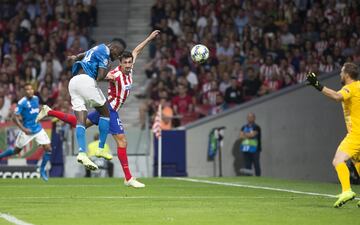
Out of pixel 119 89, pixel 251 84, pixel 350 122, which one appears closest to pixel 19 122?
pixel 119 89

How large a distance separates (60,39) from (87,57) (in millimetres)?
14582

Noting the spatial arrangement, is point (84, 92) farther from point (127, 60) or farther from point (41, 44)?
point (41, 44)

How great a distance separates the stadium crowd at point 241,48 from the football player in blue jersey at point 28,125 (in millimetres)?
5577

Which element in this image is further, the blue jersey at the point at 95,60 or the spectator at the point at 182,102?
the spectator at the point at 182,102

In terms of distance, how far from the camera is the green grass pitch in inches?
454

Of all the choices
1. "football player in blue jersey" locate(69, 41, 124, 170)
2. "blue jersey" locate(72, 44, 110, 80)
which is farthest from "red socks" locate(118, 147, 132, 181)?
"blue jersey" locate(72, 44, 110, 80)

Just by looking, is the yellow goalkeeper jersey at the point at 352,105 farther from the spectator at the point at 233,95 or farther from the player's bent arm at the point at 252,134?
the spectator at the point at 233,95

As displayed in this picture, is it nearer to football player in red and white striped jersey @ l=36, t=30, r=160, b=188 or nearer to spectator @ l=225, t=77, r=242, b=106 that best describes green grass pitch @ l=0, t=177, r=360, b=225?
football player in red and white striped jersey @ l=36, t=30, r=160, b=188

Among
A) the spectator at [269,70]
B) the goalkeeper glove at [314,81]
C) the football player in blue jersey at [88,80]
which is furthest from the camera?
the spectator at [269,70]

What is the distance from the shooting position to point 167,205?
13.6 meters

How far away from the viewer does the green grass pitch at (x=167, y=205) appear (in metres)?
11.5

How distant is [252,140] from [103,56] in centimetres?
1126

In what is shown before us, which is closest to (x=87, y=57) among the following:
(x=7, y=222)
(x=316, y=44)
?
(x=7, y=222)

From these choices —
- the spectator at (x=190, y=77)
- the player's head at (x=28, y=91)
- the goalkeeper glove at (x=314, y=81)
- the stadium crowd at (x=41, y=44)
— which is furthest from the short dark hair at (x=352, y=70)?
the spectator at (x=190, y=77)
